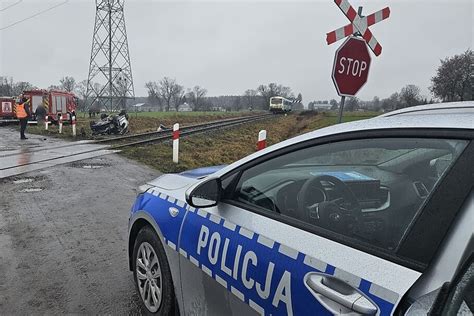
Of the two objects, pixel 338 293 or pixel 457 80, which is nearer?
pixel 338 293

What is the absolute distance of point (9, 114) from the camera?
27891 millimetres

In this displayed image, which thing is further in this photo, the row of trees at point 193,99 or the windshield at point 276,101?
the row of trees at point 193,99

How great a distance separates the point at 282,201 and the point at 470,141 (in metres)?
0.99

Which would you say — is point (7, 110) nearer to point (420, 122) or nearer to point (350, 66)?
point (350, 66)

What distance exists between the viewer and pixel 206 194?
2.27 m

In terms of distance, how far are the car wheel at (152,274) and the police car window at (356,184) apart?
2.91ft

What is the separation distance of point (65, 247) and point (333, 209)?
3472 mm

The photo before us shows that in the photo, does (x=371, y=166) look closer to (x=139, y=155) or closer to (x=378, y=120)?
(x=378, y=120)

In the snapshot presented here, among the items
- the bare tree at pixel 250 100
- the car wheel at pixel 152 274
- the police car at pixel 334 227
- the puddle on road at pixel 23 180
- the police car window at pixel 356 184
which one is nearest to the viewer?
the police car at pixel 334 227

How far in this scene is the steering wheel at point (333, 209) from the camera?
1732mm

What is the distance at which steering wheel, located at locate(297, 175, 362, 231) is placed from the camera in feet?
5.68

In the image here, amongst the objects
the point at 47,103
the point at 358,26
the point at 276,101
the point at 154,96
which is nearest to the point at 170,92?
the point at 154,96

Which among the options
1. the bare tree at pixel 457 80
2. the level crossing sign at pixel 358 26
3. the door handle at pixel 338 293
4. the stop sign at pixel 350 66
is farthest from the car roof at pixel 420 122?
the bare tree at pixel 457 80

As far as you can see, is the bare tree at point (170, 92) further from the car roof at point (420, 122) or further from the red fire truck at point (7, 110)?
the car roof at point (420, 122)
